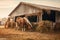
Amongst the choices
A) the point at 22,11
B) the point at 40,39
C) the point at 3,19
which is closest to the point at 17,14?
the point at 22,11

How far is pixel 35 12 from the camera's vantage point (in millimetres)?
2512

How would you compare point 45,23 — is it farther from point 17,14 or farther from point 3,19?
point 3,19

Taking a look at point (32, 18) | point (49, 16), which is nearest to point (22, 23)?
point (32, 18)

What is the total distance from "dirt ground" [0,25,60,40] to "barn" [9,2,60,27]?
24cm

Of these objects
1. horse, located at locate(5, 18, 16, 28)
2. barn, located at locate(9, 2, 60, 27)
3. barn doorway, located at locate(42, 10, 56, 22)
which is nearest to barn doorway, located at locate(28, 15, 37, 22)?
barn, located at locate(9, 2, 60, 27)

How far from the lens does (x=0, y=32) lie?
2619 millimetres

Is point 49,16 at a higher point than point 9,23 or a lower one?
higher

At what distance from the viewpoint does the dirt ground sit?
2.43 metres

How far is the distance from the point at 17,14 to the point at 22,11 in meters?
0.11

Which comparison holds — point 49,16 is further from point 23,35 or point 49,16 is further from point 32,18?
point 23,35

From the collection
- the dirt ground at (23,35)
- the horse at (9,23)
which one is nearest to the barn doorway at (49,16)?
the dirt ground at (23,35)

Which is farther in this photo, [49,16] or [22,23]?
[22,23]

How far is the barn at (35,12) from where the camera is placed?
2.43m

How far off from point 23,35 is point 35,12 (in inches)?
18.8
